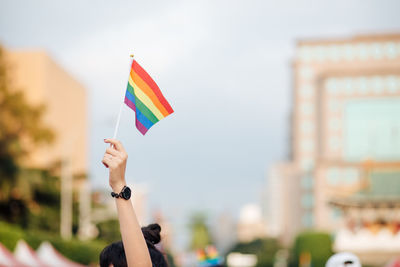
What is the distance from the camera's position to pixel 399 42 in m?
143

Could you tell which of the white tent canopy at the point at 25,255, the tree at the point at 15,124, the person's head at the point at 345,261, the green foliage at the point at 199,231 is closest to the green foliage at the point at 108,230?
the tree at the point at 15,124

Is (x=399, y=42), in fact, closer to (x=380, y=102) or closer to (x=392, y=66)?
(x=392, y=66)

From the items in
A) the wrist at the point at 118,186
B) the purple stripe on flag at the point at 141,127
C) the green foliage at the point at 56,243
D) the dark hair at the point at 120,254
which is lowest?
the green foliage at the point at 56,243

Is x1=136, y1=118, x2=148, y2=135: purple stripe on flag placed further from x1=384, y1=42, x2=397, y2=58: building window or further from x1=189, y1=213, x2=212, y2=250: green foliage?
x1=189, y1=213, x2=212, y2=250: green foliage

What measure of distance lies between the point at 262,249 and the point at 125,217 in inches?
4905

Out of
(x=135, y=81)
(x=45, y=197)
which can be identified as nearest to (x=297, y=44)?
(x=45, y=197)

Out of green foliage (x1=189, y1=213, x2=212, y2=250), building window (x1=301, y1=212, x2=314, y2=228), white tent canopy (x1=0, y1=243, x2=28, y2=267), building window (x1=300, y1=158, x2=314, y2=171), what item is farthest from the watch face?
green foliage (x1=189, y1=213, x2=212, y2=250)

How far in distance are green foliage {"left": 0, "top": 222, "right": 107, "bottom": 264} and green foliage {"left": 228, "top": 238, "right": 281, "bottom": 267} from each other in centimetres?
6516

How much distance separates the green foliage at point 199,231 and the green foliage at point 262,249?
1988 cm

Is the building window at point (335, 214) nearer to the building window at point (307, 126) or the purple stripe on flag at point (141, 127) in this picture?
the building window at point (307, 126)

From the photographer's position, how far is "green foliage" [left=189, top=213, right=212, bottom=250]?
536 feet

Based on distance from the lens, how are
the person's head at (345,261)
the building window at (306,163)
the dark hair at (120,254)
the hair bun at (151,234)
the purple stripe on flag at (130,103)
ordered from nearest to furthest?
the dark hair at (120,254), the hair bun at (151,234), the purple stripe on flag at (130,103), the person's head at (345,261), the building window at (306,163)

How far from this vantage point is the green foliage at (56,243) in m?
30.4

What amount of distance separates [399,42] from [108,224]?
9102 centimetres
